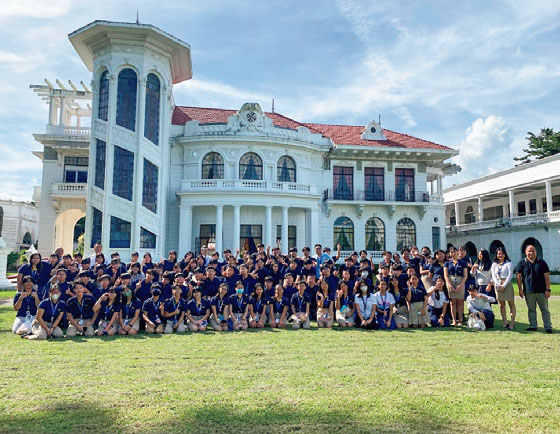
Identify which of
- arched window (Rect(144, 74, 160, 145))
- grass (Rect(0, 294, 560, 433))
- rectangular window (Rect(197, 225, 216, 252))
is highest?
arched window (Rect(144, 74, 160, 145))

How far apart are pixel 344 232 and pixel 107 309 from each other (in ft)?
74.0

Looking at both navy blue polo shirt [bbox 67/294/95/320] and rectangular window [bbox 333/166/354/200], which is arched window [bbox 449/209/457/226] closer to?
rectangular window [bbox 333/166/354/200]

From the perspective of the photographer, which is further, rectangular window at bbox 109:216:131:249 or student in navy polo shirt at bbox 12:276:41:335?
rectangular window at bbox 109:216:131:249

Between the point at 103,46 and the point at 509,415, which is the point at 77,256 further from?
the point at 103,46

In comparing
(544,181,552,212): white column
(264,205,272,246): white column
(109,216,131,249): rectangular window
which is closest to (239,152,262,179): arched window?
(264,205,272,246): white column

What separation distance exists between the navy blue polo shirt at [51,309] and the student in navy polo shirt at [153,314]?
169 cm

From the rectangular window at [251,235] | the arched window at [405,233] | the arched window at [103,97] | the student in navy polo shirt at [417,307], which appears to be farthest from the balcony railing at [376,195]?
the student in navy polo shirt at [417,307]

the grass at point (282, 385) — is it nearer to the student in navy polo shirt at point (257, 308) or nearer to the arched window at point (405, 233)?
the student in navy polo shirt at point (257, 308)

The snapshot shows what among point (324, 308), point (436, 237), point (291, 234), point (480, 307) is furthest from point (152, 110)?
point (436, 237)

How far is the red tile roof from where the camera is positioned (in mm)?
29953

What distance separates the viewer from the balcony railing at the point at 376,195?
30250 millimetres

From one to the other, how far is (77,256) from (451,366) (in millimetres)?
10419

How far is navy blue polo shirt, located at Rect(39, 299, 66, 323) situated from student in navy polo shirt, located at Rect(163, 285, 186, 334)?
84.0 inches

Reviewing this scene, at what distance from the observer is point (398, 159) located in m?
31.2
